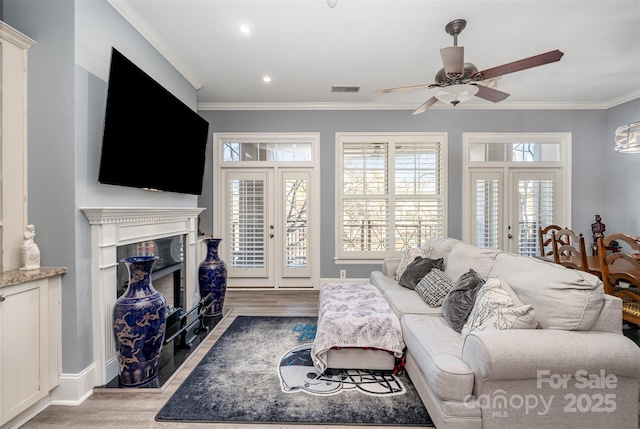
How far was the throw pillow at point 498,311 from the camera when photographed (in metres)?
1.60

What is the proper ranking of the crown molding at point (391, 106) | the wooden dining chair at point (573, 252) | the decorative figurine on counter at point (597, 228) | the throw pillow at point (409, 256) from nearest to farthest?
the wooden dining chair at point (573, 252) → the throw pillow at point (409, 256) → the decorative figurine on counter at point (597, 228) → the crown molding at point (391, 106)

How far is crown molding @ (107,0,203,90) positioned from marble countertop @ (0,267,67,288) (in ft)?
6.67

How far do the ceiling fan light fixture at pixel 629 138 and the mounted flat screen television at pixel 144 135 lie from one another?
15.2 feet

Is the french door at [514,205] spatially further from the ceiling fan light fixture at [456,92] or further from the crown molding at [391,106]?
the ceiling fan light fixture at [456,92]

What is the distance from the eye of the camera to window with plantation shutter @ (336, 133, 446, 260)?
459 centimetres

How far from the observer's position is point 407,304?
8.21 ft

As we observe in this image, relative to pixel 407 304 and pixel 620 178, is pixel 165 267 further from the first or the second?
pixel 620 178

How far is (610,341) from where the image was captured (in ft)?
4.86

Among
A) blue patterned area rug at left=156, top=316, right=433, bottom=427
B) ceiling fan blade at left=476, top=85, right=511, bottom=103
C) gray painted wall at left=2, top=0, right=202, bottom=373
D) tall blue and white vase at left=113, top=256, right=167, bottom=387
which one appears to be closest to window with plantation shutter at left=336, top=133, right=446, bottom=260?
ceiling fan blade at left=476, top=85, right=511, bottom=103

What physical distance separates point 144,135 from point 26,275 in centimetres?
127

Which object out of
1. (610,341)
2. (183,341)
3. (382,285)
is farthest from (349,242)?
(610,341)

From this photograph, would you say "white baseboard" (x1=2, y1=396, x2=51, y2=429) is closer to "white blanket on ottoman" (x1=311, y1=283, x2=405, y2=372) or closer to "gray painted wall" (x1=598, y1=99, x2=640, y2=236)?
"white blanket on ottoman" (x1=311, y1=283, x2=405, y2=372)

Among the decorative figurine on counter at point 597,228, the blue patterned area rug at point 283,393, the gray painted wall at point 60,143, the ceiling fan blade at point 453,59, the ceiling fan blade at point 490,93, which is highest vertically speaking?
the ceiling fan blade at point 453,59

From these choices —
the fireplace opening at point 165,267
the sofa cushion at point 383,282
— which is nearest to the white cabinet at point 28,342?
the fireplace opening at point 165,267
